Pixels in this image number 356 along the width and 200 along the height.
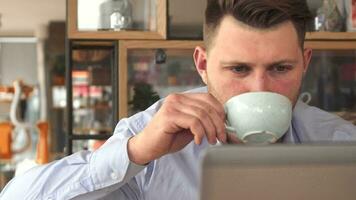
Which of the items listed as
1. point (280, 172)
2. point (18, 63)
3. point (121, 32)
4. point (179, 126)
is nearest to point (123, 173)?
point (179, 126)

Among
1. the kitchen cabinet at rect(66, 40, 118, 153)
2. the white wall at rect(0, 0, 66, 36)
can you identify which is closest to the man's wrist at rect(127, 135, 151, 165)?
the kitchen cabinet at rect(66, 40, 118, 153)

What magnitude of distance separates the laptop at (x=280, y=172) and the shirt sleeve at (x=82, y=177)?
0.36m

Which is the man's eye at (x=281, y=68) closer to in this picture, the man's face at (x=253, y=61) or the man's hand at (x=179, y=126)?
the man's face at (x=253, y=61)

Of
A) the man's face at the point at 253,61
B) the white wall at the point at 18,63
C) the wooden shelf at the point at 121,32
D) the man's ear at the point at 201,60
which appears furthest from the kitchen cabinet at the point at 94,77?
the white wall at the point at 18,63

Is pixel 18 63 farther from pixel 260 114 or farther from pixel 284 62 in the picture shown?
pixel 260 114

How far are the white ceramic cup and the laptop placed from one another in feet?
0.81

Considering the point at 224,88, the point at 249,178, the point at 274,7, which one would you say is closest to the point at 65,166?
the point at 224,88

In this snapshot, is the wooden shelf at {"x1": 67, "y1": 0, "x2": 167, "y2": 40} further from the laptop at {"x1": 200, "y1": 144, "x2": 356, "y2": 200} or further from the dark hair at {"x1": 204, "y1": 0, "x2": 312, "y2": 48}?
the laptop at {"x1": 200, "y1": 144, "x2": 356, "y2": 200}

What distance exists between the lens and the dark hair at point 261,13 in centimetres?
83

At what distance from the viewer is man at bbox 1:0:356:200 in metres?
0.64

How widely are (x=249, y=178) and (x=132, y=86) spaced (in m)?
1.44

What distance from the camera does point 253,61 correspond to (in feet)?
2.48

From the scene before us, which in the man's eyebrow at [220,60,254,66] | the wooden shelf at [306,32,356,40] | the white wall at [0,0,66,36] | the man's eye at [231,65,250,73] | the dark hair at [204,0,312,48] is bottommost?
the man's eye at [231,65,250,73]

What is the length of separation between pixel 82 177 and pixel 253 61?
286 millimetres
